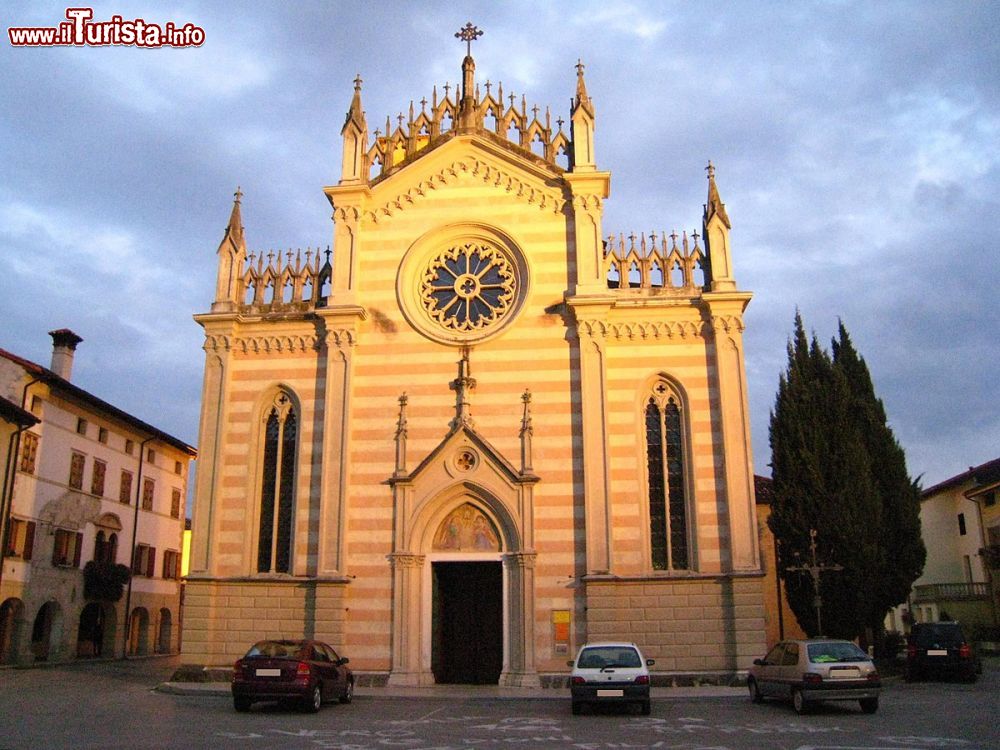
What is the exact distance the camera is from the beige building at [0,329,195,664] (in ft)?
105

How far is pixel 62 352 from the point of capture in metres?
37.8

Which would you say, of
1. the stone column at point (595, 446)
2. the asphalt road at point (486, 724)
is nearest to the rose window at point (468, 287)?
the stone column at point (595, 446)

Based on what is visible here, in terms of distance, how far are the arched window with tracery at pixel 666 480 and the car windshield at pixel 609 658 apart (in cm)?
638

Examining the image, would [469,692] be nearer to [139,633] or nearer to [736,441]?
[736,441]

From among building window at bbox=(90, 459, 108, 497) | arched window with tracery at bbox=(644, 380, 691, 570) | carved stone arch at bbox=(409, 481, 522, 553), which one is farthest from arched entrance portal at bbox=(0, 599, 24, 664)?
arched window with tracery at bbox=(644, 380, 691, 570)

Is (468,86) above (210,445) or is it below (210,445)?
above

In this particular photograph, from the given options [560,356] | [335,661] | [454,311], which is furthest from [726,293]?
[335,661]

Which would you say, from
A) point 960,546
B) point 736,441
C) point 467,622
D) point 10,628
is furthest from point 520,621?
point 960,546

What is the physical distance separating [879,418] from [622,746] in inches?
808

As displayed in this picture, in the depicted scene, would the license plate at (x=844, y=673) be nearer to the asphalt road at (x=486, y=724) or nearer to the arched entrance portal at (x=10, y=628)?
the asphalt road at (x=486, y=724)

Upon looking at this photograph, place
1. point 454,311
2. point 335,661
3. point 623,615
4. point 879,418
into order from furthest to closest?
point 879,418 < point 454,311 < point 623,615 < point 335,661

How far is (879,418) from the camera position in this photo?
29406mm

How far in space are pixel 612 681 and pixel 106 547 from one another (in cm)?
2938

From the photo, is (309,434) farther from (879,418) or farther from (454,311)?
(879,418)
